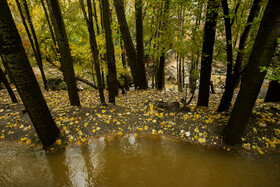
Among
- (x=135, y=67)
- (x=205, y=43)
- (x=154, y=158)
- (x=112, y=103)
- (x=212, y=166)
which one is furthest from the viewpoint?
(x=135, y=67)

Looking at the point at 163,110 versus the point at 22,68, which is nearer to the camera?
the point at 22,68

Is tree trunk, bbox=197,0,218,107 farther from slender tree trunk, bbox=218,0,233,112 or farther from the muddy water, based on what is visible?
the muddy water

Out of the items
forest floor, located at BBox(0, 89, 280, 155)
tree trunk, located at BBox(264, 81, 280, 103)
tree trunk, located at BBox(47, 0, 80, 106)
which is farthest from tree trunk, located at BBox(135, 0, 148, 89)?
tree trunk, located at BBox(264, 81, 280, 103)

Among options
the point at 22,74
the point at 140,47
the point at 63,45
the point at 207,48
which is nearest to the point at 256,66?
the point at 207,48

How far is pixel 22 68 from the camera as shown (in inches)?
104

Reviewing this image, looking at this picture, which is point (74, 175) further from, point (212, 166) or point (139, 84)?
point (139, 84)

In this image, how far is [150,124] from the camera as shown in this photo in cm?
445

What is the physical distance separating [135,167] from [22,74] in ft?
10.3

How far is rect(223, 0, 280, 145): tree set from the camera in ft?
7.86

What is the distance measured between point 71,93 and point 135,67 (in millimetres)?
3953

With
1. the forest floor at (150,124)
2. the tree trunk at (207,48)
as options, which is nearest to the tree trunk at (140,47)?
the forest floor at (150,124)

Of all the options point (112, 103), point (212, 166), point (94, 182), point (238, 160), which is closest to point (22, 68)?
point (94, 182)

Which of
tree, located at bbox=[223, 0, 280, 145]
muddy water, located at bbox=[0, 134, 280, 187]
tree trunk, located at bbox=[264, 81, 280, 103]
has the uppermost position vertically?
tree, located at bbox=[223, 0, 280, 145]

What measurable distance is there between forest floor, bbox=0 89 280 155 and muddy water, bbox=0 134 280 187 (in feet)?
1.07
